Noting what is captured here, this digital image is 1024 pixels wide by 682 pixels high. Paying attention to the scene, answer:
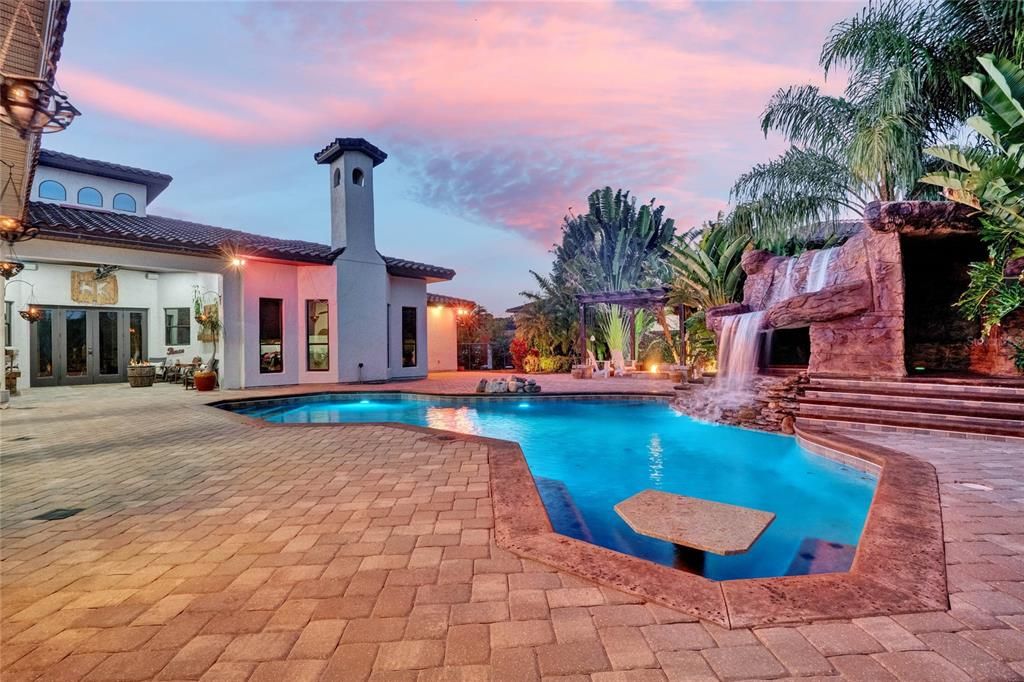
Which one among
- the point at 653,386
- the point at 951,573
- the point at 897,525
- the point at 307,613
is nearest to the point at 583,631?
the point at 307,613

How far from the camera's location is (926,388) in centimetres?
662

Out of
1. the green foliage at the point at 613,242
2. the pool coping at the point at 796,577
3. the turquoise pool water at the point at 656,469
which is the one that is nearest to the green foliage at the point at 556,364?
the green foliage at the point at 613,242

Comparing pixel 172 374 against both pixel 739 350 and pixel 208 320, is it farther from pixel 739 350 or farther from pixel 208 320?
pixel 739 350

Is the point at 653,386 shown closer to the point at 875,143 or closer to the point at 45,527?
the point at 875,143

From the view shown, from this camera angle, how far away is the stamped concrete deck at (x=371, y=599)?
1742 millimetres

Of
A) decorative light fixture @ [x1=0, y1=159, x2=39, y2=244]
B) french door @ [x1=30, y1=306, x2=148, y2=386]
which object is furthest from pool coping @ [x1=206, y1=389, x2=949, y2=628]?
french door @ [x1=30, y1=306, x2=148, y2=386]

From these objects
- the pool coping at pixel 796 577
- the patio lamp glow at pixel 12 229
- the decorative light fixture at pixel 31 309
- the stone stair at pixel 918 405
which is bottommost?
the pool coping at pixel 796 577

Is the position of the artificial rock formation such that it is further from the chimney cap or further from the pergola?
the chimney cap

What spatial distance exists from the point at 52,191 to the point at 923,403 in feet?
74.5

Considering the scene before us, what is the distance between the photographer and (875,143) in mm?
9664

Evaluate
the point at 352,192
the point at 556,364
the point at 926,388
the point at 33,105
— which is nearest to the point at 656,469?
the point at 926,388

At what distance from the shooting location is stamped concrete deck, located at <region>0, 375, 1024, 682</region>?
5.72 feet

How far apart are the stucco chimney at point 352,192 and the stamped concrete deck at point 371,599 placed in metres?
10.9

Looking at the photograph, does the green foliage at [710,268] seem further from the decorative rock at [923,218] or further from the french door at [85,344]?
the french door at [85,344]
